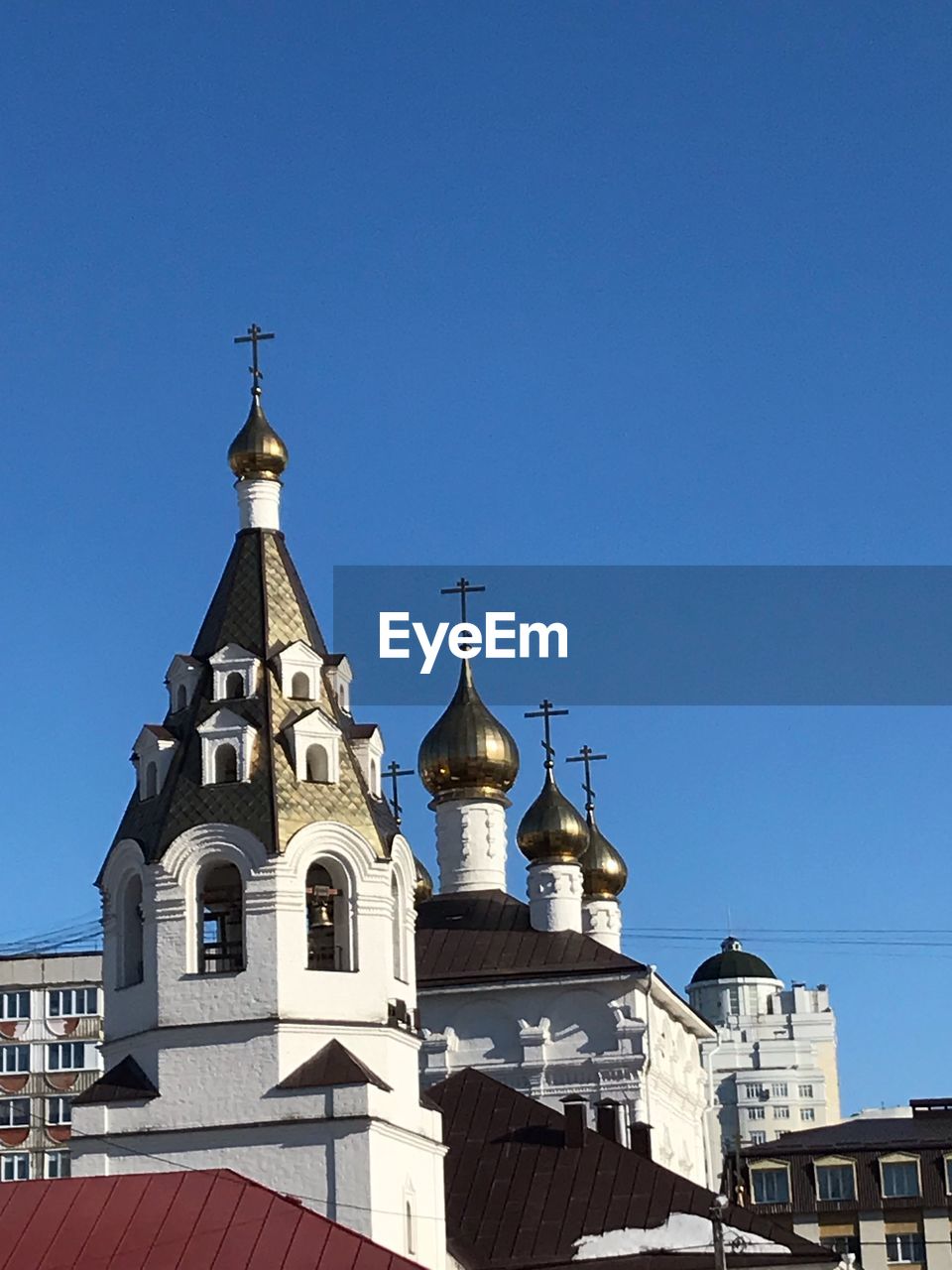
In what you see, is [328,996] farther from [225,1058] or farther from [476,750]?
[476,750]

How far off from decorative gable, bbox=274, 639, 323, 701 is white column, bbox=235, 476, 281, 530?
1.67m

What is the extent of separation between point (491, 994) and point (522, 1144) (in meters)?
7.68

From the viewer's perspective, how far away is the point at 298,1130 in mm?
23797

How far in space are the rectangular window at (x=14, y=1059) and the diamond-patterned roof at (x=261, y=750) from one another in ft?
99.5

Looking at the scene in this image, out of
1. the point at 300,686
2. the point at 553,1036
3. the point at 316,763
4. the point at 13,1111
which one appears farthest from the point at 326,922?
Answer: the point at 13,1111

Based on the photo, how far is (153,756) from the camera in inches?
999

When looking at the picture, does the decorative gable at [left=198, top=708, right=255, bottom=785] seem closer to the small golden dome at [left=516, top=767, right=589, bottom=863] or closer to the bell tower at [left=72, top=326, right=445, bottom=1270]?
the bell tower at [left=72, top=326, right=445, bottom=1270]

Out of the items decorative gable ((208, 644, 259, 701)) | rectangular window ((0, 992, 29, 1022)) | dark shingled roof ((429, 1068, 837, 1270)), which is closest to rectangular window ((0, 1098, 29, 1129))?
rectangular window ((0, 992, 29, 1022))

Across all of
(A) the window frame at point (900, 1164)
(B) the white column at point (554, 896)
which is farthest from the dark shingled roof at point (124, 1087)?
(A) the window frame at point (900, 1164)

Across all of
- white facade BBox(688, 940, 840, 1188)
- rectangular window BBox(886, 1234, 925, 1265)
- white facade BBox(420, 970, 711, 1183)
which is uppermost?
white facade BBox(688, 940, 840, 1188)

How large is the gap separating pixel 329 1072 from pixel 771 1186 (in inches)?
1045

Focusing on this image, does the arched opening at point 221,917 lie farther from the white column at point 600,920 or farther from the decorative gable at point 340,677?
the white column at point 600,920

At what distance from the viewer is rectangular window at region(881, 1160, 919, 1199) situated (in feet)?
154

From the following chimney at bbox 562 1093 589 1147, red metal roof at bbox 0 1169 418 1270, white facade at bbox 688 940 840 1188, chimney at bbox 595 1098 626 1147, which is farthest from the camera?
white facade at bbox 688 940 840 1188
